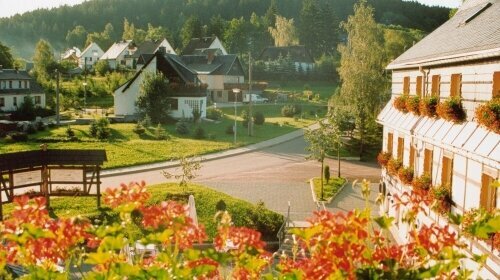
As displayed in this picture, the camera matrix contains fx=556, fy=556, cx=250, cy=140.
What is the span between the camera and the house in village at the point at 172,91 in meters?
54.5

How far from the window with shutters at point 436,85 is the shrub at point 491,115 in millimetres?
5017

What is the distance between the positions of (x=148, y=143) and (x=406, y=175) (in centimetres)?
2632

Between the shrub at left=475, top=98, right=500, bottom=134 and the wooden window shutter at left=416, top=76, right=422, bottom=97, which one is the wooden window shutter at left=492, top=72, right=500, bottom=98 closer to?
the shrub at left=475, top=98, right=500, bottom=134

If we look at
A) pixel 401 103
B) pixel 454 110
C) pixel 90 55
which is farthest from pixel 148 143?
pixel 90 55

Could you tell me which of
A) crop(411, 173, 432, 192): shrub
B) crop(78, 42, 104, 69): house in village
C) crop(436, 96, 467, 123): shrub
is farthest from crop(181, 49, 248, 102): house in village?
crop(436, 96, 467, 123): shrub

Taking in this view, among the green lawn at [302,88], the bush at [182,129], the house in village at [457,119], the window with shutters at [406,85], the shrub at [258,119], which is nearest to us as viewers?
the house in village at [457,119]

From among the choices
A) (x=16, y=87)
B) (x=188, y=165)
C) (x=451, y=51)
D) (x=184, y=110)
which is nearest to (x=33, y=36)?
(x=16, y=87)

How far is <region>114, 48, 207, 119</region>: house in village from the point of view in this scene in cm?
5450

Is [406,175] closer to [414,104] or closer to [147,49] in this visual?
[414,104]

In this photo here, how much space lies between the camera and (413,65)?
1916 cm

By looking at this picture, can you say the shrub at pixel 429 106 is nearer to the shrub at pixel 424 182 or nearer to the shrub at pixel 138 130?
the shrub at pixel 424 182

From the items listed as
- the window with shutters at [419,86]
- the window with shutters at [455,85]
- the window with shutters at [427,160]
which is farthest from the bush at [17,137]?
the window with shutters at [455,85]

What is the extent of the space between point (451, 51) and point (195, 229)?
1334cm

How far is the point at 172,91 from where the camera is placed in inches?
2131
